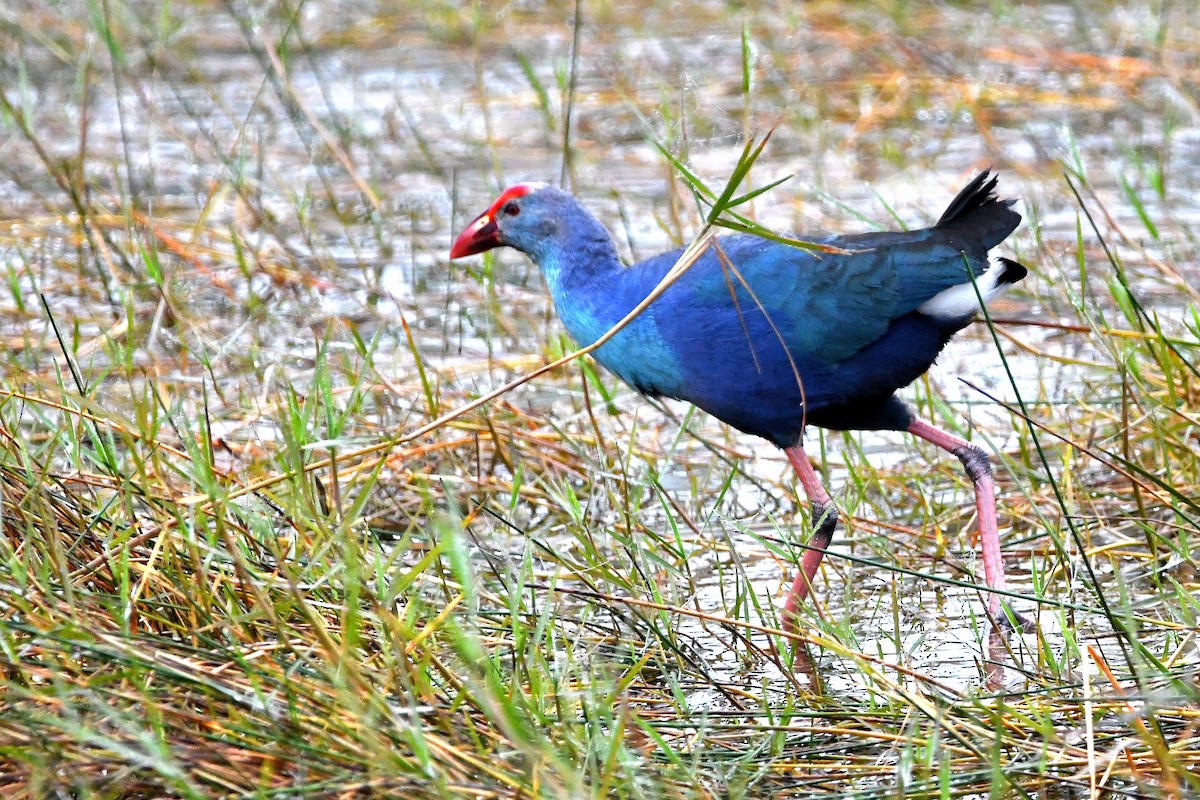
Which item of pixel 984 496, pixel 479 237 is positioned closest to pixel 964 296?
pixel 984 496

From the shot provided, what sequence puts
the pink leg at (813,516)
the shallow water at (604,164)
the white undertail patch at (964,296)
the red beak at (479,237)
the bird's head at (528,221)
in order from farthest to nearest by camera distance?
the shallow water at (604,164) → the red beak at (479,237) → the bird's head at (528,221) → the pink leg at (813,516) → the white undertail patch at (964,296)

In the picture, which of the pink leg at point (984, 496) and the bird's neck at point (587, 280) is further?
the bird's neck at point (587, 280)

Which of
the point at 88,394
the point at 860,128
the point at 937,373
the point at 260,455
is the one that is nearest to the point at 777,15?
the point at 860,128

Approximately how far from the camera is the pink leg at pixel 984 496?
277 cm

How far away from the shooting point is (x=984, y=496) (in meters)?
2.92

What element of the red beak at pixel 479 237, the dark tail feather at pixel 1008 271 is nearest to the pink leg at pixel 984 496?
the dark tail feather at pixel 1008 271

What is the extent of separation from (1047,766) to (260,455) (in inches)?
71.8

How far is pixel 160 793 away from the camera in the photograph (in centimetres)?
190

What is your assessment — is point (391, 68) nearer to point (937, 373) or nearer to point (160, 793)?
point (937, 373)

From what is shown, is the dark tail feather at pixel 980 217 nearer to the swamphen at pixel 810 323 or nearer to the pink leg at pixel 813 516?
the swamphen at pixel 810 323

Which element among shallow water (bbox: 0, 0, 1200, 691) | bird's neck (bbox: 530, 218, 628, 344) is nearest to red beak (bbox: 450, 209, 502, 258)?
bird's neck (bbox: 530, 218, 628, 344)

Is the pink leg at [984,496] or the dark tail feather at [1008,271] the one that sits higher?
the dark tail feather at [1008,271]

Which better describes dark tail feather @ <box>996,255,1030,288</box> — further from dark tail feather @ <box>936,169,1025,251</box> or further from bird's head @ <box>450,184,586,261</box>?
bird's head @ <box>450,184,586,261</box>

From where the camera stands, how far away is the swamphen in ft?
8.87
